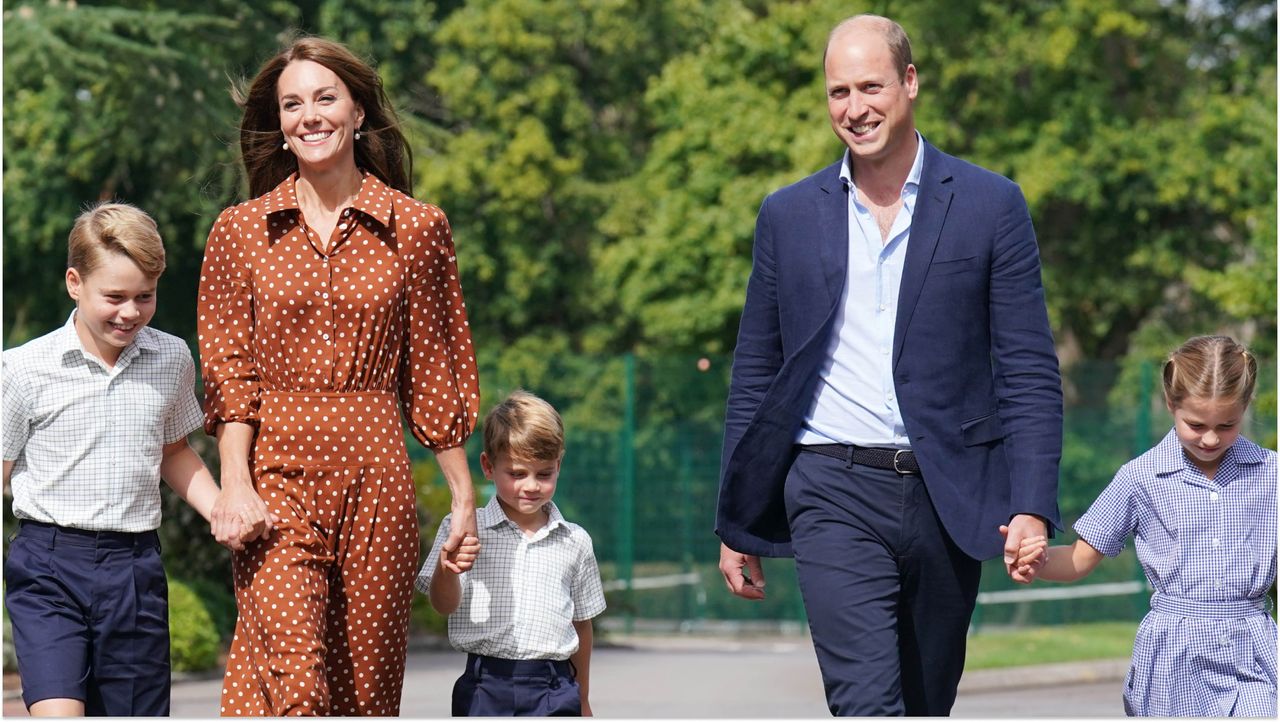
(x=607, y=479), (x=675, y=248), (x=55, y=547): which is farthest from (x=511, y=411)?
(x=675, y=248)

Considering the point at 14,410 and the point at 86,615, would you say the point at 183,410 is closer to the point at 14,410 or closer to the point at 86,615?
the point at 14,410

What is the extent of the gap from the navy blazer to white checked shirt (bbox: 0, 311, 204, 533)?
1561 mm

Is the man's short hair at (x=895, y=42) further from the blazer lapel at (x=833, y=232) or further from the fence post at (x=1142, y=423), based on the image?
the fence post at (x=1142, y=423)

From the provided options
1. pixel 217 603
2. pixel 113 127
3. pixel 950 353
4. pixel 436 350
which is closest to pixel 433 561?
pixel 436 350

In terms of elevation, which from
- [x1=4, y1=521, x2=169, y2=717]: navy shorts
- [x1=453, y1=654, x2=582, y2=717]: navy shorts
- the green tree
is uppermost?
the green tree

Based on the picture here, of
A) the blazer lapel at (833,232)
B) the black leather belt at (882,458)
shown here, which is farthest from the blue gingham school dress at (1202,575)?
the blazer lapel at (833,232)

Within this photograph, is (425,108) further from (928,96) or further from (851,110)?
(851,110)

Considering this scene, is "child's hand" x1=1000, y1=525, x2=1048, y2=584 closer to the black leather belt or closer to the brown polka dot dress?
the black leather belt

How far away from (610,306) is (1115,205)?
27.5 feet

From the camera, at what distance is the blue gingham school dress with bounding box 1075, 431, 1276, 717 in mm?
Answer: 5176

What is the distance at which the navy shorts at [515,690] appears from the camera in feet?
17.4

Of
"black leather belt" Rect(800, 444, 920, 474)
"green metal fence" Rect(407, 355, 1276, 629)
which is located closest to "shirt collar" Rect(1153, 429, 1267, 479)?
"black leather belt" Rect(800, 444, 920, 474)

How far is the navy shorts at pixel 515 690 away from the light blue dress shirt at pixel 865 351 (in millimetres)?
1029

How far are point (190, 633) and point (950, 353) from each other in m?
8.33
